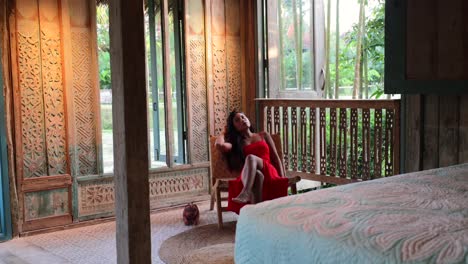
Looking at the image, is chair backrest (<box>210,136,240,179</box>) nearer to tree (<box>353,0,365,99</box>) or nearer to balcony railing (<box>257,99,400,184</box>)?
balcony railing (<box>257,99,400,184</box>)

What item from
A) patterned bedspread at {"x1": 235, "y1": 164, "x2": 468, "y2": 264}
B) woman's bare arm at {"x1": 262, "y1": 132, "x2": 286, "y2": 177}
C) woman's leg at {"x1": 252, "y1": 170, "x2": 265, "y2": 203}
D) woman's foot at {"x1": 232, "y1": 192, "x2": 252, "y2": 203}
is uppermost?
patterned bedspread at {"x1": 235, "y1": 164, "x2": 468, "y2": 264}

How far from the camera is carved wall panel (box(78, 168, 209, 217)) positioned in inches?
196

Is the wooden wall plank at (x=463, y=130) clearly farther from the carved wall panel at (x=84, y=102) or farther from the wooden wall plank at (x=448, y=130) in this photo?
the carved wall panel at (x=84, y=102)

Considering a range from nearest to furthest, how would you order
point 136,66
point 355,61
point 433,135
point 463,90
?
1. point 136,66
2. point 463,90
3. point 433,135
4. point 355,61

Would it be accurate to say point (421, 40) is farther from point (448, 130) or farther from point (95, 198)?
point (95, 198)

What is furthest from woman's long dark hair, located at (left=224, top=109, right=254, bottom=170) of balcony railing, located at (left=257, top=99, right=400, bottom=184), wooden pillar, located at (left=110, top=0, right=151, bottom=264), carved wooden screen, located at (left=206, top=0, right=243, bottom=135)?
wooden pillar, located at (left=110, top=0, right=151, bottom=264)

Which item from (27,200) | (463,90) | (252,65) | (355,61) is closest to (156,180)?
(27,200)

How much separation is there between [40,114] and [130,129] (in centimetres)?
227

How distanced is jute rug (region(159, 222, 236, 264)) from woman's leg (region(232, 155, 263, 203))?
0.34 metres

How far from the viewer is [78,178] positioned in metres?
4.91

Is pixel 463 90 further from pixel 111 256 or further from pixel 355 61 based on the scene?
pixel 111 256

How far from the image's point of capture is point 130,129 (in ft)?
8.89

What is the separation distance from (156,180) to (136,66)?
287cm

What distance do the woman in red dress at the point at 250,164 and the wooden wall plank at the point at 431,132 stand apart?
1167 millimetres
